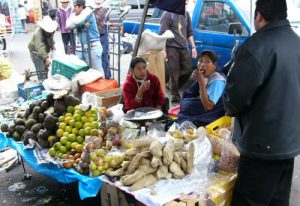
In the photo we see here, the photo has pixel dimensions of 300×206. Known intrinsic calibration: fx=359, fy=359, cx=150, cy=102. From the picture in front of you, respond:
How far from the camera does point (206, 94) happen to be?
12.1ft

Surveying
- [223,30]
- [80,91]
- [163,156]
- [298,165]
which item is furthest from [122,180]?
[223,30]

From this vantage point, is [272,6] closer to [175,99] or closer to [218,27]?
[218,27]

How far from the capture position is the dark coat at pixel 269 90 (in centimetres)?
226

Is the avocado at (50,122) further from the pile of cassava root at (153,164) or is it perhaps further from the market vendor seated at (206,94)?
the market vendor seated at (206,94)

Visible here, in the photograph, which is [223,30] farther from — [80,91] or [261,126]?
[261,126]

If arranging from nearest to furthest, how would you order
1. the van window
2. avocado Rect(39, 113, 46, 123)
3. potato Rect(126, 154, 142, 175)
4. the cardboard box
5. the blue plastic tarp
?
potato Rect(126, 154, 142, 175) < the blue plastic tarp < avocado Rect(39, 113, 46, 123) < the cardboard box < the van window

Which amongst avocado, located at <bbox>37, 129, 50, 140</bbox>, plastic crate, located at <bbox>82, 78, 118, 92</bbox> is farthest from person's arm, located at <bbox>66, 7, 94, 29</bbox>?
avocado, located at <bbox>37, 129, 50, 140</bbox>

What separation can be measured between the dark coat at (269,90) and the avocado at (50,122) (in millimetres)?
1963

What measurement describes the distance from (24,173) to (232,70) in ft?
10.3

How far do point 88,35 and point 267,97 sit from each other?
504cm

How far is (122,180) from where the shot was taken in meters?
2.90

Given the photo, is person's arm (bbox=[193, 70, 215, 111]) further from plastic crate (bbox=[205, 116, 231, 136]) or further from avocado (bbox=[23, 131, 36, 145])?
avocado (bbox=[23, 131, 36, 145])

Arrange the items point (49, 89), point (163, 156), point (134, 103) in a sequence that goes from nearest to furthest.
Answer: point (163, 156) < point (134, 103) < point (49, 89)

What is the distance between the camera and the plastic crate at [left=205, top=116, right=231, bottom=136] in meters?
3.42
